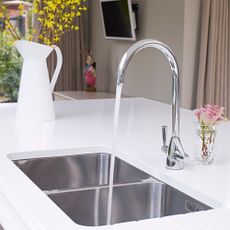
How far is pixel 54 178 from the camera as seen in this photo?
1.59m

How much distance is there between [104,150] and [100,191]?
0.24m

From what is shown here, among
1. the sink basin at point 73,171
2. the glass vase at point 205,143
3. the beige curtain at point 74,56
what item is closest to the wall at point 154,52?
the beige curtain at point 74,56

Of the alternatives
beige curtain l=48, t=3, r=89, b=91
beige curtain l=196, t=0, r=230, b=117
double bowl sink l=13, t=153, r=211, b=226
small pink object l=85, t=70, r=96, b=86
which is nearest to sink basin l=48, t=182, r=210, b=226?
double bowl sink l=13, t=153, r=211, b=226

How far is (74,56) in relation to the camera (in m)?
5.72

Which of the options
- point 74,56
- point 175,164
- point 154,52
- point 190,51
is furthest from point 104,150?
point 74,56

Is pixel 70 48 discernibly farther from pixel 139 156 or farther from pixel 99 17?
pixel 139 156

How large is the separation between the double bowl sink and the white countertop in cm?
3

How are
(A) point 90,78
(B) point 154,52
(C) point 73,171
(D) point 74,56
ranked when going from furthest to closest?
(D) point 74,56, (A) point 90,78, (B) point 154,52, (C) point 73,171

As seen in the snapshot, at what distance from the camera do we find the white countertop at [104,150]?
0.98 m

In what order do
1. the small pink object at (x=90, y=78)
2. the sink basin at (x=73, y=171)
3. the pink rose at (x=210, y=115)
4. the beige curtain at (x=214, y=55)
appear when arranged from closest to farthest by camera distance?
the pink rose at (x=210, y=115), the sink basin at (x=73, y=171), the beige curtain at (x=214, y=55), the small pink object at (x=90, y=78)

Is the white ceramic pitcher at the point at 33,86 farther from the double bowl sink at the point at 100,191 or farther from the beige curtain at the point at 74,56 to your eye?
the beige curtain at the point at 74,56

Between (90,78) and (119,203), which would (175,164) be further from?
(90,78)

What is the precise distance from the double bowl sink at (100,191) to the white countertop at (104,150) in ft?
0.10

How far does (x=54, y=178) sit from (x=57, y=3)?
0.76 meters
